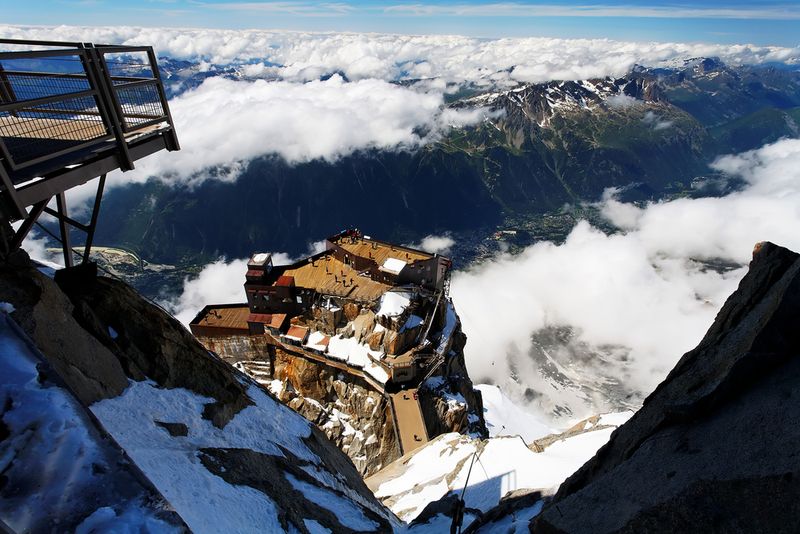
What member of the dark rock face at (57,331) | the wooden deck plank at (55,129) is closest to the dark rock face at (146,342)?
the dark rock face at (57,331)

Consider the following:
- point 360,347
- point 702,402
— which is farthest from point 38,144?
point 360,347

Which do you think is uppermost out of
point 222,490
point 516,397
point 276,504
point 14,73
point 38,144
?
point 14,73

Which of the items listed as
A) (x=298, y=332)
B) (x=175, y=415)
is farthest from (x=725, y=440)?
(x=298, y=332)

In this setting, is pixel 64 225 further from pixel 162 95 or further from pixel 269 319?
pixel 269 319

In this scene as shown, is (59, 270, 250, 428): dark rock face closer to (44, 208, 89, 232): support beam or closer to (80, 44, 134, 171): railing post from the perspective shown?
(44, 208, 89, 232): support beam

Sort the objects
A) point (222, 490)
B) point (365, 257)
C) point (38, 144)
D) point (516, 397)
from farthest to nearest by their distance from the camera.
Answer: point (516, 397) < point (365, 257) < point (222, 490) < point (38, 144)

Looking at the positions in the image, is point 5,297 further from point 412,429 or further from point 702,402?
point 412,429

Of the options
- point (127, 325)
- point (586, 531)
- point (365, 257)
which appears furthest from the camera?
point (365, 257)
